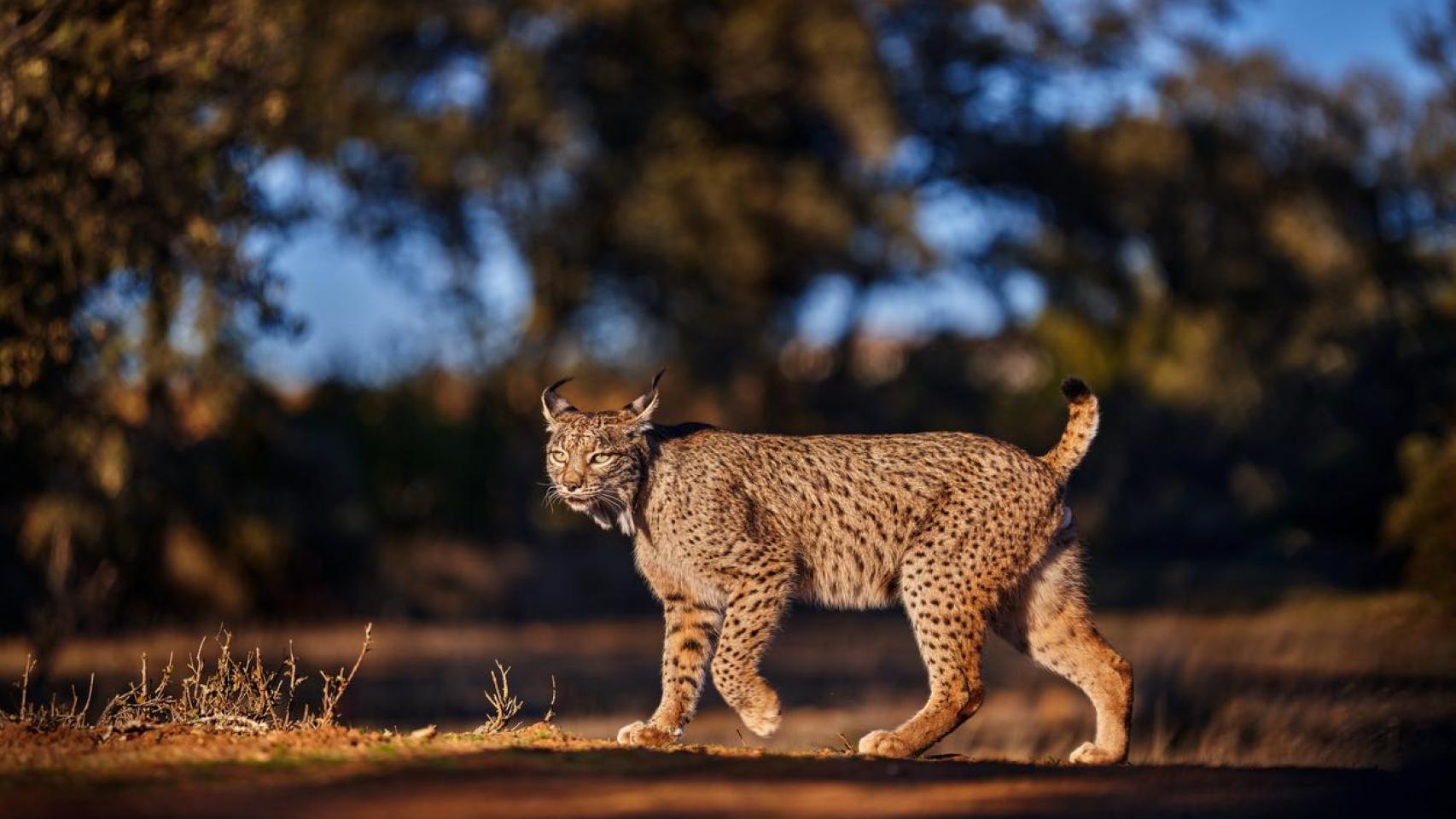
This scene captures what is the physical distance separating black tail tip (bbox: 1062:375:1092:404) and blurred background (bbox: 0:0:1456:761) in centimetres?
604

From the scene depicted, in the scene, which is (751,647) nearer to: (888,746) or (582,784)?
(888,746)

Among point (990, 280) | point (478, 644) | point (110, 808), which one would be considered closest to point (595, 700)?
point (478, 644)

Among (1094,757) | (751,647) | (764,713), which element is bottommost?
(1094,757)

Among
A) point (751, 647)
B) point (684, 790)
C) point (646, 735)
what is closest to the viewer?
point (684, 790)

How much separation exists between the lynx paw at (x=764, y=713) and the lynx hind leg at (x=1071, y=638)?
Result: 52.9 inches

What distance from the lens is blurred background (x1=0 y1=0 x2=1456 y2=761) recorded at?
19.0 m

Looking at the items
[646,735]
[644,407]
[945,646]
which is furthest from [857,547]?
[646,735]

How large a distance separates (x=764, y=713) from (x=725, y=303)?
2096 centimetres

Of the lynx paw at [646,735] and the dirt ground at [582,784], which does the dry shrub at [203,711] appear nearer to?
the dirt ground at [582,784]

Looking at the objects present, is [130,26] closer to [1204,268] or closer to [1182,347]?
[1204,268]

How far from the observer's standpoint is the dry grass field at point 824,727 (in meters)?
7.80

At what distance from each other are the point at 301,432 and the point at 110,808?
60.5ft

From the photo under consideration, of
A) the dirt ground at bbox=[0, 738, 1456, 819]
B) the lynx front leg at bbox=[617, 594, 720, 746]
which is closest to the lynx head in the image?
the lynx front leg at bbox=[617, 594, 720, 746]

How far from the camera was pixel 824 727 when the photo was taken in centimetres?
1524
